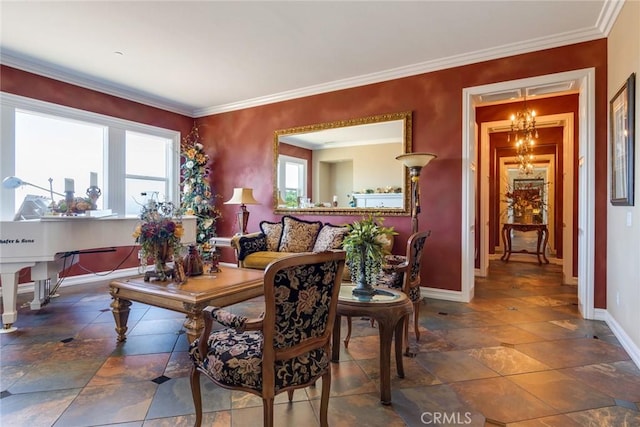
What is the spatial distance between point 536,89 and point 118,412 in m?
4.93

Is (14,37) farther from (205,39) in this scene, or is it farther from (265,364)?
(265,364)

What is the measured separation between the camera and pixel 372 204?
4875 millimetres

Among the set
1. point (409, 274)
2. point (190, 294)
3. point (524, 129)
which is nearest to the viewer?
point (190, 294)

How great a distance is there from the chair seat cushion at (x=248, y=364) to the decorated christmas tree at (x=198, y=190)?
15.1ft

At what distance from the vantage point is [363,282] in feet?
7.23

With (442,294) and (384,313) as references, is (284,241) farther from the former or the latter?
(384,313)

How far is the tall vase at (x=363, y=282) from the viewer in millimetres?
2170

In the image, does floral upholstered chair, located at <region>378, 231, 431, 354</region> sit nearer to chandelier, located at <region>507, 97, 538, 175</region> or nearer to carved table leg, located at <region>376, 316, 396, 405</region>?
carved table leg, located at <region>376, 316, 396, 405</region>

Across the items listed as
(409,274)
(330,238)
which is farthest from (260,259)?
(409,274)

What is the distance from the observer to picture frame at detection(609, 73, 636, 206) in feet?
8.52

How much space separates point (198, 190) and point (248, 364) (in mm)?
5163

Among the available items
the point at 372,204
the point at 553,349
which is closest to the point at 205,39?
the point at 372,204

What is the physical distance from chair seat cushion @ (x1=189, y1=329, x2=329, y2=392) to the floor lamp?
2.89m

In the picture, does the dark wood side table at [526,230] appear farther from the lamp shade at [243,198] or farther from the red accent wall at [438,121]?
the lamp shade at [243,198]
